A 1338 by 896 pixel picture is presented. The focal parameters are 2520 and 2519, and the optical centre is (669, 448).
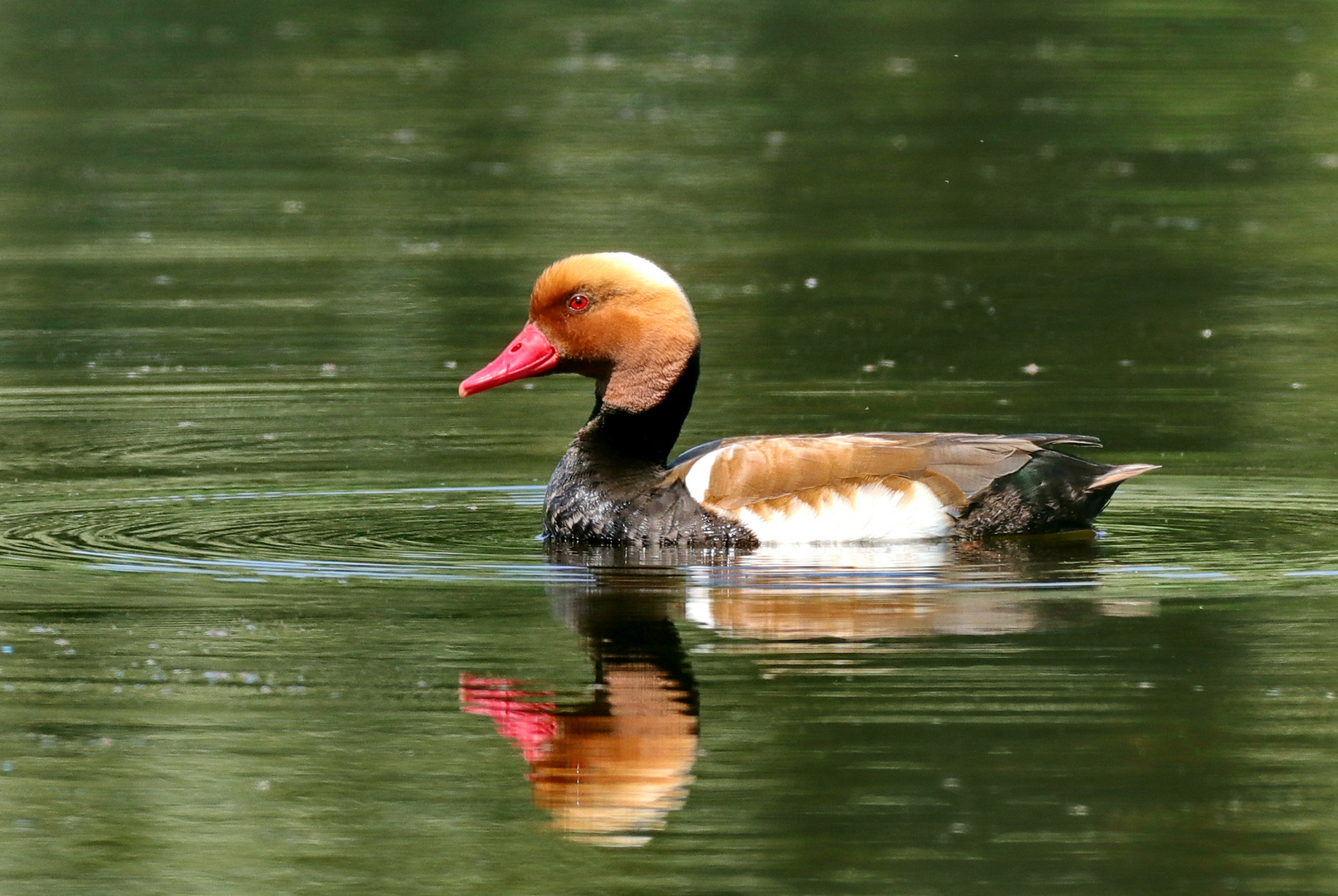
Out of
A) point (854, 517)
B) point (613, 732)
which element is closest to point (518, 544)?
point (854, 517)

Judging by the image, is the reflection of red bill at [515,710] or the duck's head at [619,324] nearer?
the reflection of red bill at [515,710]

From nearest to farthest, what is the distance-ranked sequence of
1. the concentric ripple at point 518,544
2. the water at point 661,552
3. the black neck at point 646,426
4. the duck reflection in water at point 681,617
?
1. the water at point 661,552
2. the duck reflection in water at point 681,617
3. the concentric ripple at point 518,544
4. the black neck at point 646,426

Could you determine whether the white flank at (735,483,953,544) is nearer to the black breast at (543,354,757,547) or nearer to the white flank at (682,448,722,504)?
the black breast at (543,354,757,547)

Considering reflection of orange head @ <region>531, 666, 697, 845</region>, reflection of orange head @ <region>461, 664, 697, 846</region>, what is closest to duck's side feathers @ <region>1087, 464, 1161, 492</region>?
reflection of orange head @ <region>461, 664, 697, 846</region>

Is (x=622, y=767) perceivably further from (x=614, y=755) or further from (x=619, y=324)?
(x=619, y=324)

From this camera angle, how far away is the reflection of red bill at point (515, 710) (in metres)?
7.29

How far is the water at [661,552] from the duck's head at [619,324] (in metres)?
0.76

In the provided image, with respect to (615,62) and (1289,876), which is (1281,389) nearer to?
(1289,876)

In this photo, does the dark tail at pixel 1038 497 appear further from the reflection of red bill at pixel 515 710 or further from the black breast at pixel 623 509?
the reflection of red bill at pixel 515 710

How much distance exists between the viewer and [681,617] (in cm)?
883

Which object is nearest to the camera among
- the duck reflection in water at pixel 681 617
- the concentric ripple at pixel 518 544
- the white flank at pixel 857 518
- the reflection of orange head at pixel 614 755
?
the reflection of orange head at pixel 614 755

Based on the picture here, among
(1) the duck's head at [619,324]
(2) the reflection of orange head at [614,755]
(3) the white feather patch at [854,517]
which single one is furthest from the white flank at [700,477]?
(2) the reflection of orange head at [614,755]

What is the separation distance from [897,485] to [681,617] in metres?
1.69

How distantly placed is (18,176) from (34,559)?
550 inches
